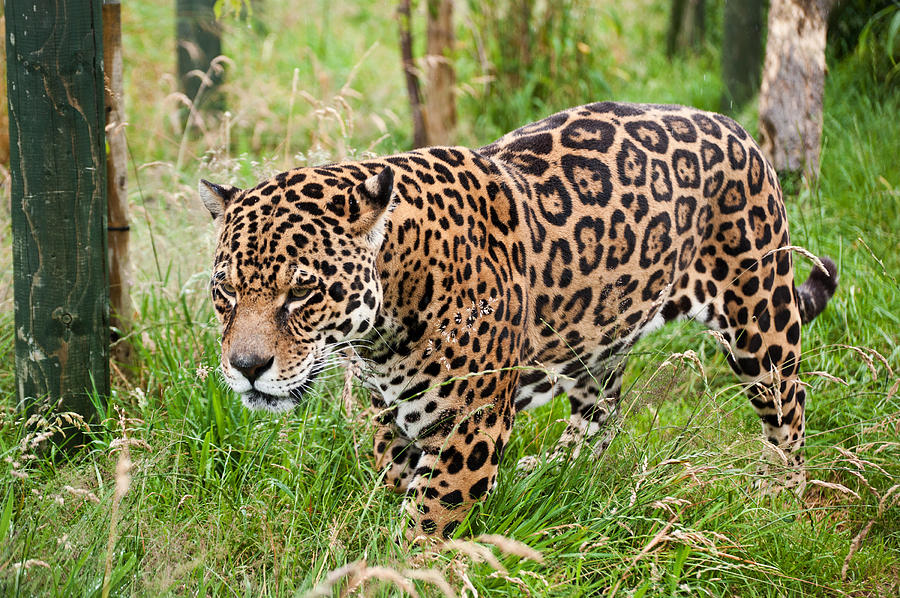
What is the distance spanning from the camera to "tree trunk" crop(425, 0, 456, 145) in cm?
861

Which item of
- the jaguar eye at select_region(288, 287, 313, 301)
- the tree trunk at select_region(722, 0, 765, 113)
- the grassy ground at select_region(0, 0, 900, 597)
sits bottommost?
the grassy ground at select_region(0, 0, 900, 597)

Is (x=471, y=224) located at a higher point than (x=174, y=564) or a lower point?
higher

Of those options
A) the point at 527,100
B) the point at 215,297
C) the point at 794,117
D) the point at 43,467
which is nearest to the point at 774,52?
the point at 794,117

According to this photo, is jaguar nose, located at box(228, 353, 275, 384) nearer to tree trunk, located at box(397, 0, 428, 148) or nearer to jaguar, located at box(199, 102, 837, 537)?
jaguar, located at box(199, 102, 837, 537)

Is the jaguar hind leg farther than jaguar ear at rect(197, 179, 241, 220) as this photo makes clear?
Yes

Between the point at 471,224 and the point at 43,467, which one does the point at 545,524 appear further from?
the point at 43,467

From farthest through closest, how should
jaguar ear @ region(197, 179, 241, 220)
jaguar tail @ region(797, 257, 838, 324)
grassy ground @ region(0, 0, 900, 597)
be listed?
jaguar tail @ region(797, 257, 838, 324), jaguar ear @ region(197, 179, 241, 220), grassy ground @ region(0, 0, 900, 597)

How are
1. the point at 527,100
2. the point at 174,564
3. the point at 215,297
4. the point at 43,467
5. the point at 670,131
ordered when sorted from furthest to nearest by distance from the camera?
the point at 527,100, the point at 670,131, the point at 43,467, the point at 215,297, the point at 174,564

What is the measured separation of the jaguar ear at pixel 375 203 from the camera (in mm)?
3186

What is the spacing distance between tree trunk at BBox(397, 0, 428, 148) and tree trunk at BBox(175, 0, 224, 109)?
1959 mm

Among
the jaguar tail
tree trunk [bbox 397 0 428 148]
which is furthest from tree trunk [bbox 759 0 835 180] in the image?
tree trunk [bbox 397 0 428 148]

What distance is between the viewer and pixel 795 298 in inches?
177

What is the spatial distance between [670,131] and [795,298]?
3.58 ft

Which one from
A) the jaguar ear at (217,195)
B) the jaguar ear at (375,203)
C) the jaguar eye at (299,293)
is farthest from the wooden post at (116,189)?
the jaguar ear at (375,203)
